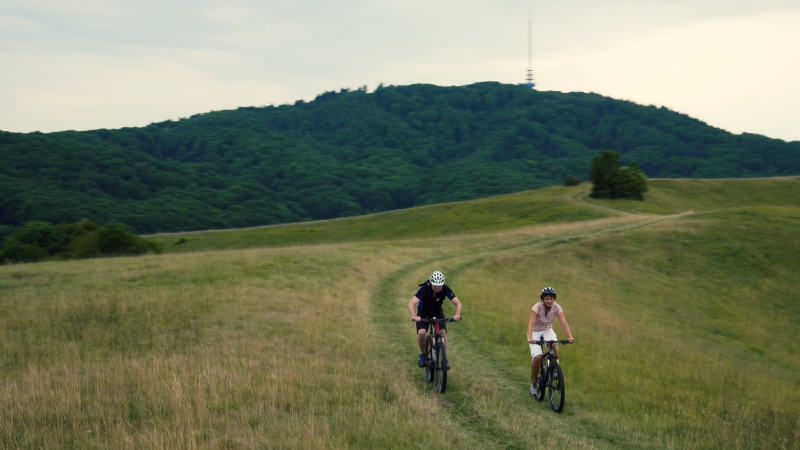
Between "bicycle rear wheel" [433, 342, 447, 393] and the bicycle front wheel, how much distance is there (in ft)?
7.62

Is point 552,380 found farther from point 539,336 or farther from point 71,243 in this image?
point 71,243

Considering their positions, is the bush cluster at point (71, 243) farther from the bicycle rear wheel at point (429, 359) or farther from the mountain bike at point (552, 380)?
the mountain bike at point (552, 380)

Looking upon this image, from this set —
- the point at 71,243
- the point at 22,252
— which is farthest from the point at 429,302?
the point at 22,252

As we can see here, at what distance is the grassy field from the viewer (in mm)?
10492

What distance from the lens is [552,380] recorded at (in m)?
13.0

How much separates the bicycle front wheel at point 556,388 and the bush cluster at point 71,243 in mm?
42860

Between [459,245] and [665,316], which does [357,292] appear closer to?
[665,316]

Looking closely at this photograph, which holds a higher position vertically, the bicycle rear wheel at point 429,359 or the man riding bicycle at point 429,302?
the man riding bicycle at point 429,302

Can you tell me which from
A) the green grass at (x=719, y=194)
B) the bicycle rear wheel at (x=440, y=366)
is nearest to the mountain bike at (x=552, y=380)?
the bicycle rear wheel at (x=440, y=366)

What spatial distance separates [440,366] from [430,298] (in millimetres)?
1561

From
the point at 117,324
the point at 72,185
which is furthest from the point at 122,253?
the point at 72,185

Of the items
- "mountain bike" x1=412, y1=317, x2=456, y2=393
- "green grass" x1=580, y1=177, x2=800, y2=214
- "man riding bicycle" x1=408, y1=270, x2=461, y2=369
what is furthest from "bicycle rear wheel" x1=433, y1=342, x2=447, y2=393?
"green grass" x1=580, y1=177, x2=800, y2=214

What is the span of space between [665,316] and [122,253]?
41202 mm

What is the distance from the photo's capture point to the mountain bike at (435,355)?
1323 centimetres
